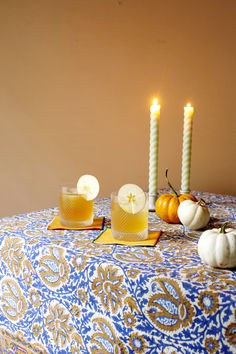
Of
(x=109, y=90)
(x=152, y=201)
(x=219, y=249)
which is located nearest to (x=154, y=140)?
(x=152, y=201)

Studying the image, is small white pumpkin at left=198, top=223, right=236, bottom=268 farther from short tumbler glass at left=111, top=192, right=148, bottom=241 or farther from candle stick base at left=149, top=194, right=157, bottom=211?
candle stick base at left=149, top=194, right=157, bottom=211

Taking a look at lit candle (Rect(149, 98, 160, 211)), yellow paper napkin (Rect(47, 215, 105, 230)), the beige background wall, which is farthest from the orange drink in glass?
the beige background wall

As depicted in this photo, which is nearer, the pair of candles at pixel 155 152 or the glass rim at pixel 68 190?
the glass rim at pixel 68 190

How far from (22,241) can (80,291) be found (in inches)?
9.2

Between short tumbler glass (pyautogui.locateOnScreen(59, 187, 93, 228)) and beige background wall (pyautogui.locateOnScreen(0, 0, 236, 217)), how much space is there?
123cm

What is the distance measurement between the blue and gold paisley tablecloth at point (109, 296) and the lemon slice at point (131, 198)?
11cm

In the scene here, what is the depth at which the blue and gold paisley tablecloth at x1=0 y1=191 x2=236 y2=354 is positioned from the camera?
0.68 meters

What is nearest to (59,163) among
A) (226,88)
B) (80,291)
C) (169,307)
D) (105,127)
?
(105,127)

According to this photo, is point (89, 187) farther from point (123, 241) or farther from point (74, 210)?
point (123, 241)

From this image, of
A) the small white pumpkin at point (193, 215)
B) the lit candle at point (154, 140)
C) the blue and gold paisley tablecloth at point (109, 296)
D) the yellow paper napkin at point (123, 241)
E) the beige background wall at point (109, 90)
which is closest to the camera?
the blue and gold paisley tablecloth at point (109, 296)

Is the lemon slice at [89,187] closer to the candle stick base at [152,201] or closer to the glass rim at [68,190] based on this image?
the glass rim at [68,190]

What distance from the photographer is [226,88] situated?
2.06 metres

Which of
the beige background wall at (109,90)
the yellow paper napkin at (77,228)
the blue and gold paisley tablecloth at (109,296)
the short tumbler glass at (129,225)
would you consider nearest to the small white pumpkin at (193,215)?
the blue and gold paisley tablecloth at (109,296)

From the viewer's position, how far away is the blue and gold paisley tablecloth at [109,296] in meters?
0.68
